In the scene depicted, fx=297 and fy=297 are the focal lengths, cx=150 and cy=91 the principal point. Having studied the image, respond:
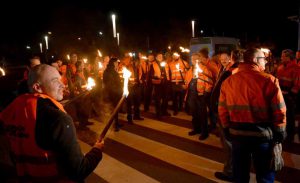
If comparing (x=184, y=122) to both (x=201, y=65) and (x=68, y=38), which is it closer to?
(x=201, y=65)

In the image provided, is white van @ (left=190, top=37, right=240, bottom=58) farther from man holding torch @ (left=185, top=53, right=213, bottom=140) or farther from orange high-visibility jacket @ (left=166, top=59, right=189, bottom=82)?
man holding torch @ (left=185, top=53, right=213, bottom=140)

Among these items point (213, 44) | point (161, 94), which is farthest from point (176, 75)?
point (213, 44)

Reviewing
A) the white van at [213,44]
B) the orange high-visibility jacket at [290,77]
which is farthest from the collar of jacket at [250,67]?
the white van at [213,44]

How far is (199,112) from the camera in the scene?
24.7ft

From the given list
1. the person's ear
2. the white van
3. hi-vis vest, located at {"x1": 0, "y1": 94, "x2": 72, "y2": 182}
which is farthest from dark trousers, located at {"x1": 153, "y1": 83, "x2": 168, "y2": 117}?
the white van

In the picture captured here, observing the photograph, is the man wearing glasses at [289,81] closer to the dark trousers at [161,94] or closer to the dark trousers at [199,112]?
the dark trousers at [199,112]

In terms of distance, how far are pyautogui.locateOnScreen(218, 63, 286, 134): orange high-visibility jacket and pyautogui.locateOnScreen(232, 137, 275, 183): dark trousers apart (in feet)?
0.78

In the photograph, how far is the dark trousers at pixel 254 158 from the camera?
3.48 meters

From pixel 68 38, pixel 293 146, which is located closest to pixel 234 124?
pixel 293 146

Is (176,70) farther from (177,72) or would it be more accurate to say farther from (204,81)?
(204,81)

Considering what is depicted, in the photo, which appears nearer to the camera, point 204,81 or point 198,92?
point 204,81

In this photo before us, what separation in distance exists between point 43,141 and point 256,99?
7.74 feet

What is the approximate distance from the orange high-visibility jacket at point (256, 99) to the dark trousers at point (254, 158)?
9.3 inches

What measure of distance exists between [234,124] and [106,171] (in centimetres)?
291
